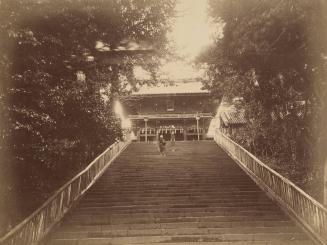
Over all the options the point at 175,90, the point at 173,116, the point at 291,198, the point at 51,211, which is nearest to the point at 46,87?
the point at 51,211

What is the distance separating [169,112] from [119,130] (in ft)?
82.9

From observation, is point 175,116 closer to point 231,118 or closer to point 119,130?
point 231,118

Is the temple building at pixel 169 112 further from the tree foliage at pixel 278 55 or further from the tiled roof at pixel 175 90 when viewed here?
the tree foliage at pixel 278 55

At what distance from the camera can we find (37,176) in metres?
10.4

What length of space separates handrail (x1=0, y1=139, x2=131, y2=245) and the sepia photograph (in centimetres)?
4

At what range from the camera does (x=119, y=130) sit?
14.9 m

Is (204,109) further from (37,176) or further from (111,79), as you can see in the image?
(37,176)

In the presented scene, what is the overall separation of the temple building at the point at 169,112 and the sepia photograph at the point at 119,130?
2075 centimetres

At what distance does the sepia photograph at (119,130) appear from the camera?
31.6ft

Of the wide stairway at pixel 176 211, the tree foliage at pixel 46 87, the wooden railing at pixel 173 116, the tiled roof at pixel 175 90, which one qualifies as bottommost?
the wide stairway at pixel 176 211

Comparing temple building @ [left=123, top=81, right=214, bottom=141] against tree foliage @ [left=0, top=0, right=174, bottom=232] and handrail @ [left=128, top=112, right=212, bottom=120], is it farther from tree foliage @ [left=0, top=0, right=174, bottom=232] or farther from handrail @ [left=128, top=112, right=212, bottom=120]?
tree foliage @ [left=0, top=0, right=174, bottom=232]

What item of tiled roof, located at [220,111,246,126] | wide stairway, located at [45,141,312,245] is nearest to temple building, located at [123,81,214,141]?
tiled roof, located at [220,111,246,126]

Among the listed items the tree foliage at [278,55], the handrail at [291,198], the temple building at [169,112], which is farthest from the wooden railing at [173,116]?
the tree foliage at [278,55]

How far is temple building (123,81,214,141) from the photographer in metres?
39.2
